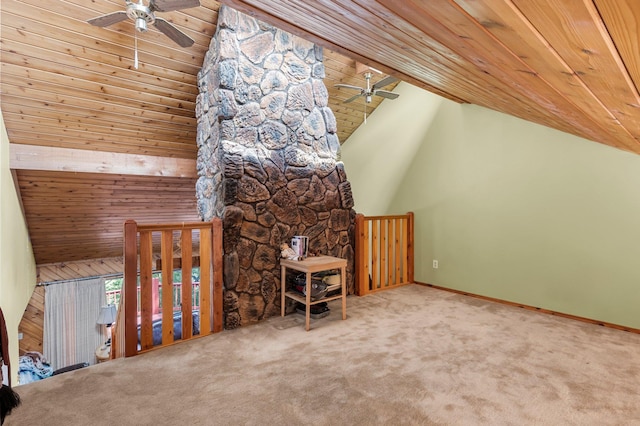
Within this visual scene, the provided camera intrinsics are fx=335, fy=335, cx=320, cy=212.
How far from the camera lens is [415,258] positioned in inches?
192

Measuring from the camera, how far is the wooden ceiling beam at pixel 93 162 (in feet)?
12.8

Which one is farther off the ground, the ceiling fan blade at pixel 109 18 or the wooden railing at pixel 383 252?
the ceiling fan blade at pixel 109 18

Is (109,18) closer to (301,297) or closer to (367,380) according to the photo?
(301,297)

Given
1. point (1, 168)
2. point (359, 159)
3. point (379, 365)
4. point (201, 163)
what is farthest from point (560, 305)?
point (1, 168)

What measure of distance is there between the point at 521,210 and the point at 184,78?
4157 mm

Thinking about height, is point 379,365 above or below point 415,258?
below

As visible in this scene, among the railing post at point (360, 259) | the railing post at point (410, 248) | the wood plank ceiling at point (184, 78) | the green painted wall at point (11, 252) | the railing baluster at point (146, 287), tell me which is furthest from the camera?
the railing post at point (410, 248)

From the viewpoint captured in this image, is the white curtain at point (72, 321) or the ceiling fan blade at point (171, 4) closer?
the ceiling fan blade at point (171, 4)

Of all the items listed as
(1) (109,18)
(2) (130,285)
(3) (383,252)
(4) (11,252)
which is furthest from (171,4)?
(4) (11,252)

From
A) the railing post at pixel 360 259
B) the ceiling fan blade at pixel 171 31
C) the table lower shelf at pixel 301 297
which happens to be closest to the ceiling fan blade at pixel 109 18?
the ceiling fan blade at pixel 171 31

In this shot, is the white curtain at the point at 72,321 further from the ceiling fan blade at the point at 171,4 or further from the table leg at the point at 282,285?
the ceiling fan blade at the point at 171,4

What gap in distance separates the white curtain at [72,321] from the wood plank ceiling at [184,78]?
861 mm

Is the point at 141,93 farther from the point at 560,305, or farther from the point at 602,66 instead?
the point at 560,305

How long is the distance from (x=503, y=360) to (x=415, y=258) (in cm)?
242
